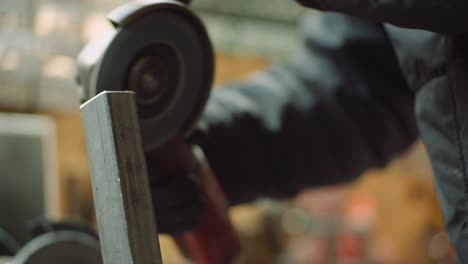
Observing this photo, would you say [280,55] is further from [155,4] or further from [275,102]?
[155,4]

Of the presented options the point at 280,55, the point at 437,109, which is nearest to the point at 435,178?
the point at 437,109

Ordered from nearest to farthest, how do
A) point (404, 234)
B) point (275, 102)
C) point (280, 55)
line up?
point (275, 102)
point (280, 55)
point (404, 234)

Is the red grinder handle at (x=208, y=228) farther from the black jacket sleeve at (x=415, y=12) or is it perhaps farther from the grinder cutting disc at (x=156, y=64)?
the black jacket sleeve at (x=415, y=12)

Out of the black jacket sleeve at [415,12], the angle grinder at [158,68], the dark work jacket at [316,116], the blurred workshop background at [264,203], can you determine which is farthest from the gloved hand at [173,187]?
the blurred workshop background at [264,203]

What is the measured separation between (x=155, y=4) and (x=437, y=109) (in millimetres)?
218

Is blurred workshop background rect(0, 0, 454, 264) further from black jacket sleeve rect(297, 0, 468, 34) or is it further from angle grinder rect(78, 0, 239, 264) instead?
black jacket sleeve rect(297, 0, 468, 34)

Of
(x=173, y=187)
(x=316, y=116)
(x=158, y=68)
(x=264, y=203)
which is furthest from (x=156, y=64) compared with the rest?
(x=264, y=203)

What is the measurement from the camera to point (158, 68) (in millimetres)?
502

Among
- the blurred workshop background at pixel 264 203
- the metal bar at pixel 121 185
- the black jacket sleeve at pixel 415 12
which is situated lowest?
the blurred workshop background at pixel 264 203

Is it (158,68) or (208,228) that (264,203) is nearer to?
(208,228)

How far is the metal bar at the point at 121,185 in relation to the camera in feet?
1.09

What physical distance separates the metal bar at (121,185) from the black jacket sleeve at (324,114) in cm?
40

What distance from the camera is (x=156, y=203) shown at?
571mm

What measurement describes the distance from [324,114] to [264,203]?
7.26 feet
